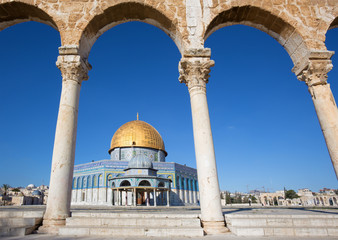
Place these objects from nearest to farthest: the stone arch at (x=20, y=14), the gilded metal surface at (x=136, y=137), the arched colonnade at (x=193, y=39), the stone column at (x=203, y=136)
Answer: the stone column at (x=203, y=136) < the arched colonnade at (x=193, y=39) < the stone arch at (x=20, y=14) < the gilded metal surface at (x=136, y=137)

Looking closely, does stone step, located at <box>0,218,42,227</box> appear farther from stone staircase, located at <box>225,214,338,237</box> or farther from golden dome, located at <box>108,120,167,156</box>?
golden dome, located at <box>108,120,167,156</box>

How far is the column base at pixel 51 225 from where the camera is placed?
14.3 feet

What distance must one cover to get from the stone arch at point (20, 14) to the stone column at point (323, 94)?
279 inches

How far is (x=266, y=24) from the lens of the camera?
6.75 metres

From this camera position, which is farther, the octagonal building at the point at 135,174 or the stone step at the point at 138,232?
the octagonal building at the point at 135,174

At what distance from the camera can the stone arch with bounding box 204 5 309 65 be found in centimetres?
633

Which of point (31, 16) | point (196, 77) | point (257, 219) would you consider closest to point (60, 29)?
point (31, 16)

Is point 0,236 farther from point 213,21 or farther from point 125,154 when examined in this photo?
point 125,154

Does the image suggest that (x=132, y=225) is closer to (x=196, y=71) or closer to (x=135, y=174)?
(x=196, y=71)

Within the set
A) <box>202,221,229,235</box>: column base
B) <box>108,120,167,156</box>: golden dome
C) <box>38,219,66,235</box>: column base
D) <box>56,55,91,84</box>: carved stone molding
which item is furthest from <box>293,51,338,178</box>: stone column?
<box>108,120,167,156</box>: golden dome

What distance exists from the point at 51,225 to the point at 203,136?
Result: 11.8 ft

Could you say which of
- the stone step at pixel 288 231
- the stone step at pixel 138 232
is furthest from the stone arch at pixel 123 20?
the stone step at pixel 288 231

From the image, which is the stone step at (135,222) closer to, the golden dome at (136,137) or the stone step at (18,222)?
the stone step at (18,222)

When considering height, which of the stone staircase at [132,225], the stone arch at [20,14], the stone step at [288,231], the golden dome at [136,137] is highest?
the golden dome at [136,137]
